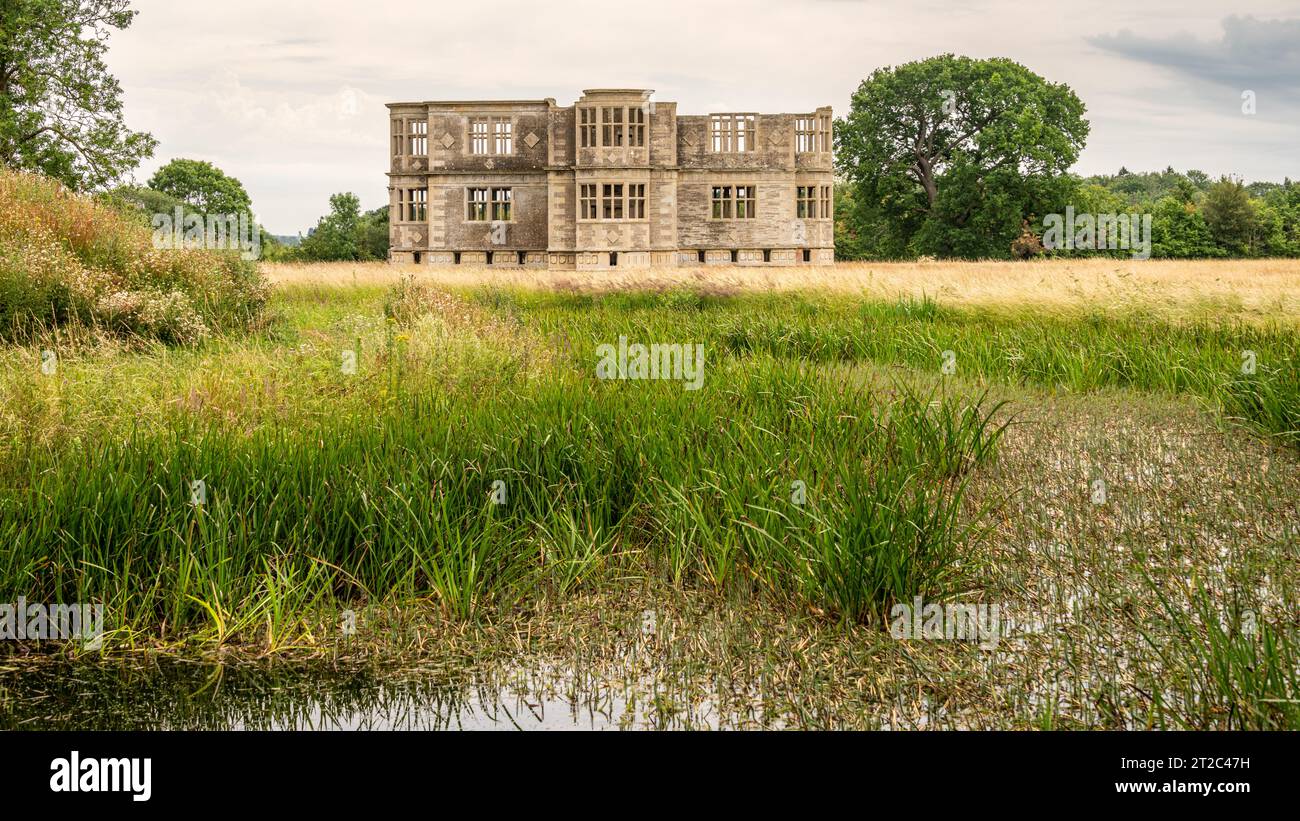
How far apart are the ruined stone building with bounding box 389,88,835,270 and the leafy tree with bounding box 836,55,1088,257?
5.45 m

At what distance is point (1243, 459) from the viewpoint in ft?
21.9

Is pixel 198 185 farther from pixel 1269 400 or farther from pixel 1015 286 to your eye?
pixel 1269 400

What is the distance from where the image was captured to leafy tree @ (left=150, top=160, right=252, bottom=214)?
5462cm

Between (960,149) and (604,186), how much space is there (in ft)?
50.9

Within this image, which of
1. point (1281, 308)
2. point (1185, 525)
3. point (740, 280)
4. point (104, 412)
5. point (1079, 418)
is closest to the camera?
point (1185, 525)

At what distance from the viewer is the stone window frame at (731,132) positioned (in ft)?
125

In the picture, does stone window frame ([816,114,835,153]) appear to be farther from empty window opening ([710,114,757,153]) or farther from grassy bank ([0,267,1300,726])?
grassy bank ([0,267,1300,726])

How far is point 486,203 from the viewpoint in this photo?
39062 mm

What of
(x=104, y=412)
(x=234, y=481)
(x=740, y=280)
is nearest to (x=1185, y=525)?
(x=234, y=481)

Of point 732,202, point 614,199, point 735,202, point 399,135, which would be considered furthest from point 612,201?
point 399,135

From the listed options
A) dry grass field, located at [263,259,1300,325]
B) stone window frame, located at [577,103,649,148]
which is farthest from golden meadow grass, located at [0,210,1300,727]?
stone window frame, located at [577,103,649,148]
